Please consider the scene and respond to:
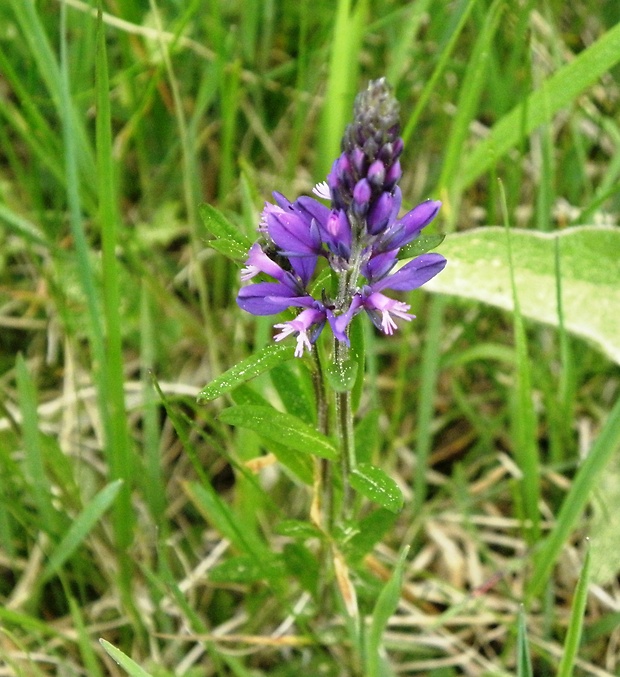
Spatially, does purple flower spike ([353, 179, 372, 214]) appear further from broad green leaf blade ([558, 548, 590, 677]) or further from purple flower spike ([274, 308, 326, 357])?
broad green leaf blade ([558, 548, 590, 677])

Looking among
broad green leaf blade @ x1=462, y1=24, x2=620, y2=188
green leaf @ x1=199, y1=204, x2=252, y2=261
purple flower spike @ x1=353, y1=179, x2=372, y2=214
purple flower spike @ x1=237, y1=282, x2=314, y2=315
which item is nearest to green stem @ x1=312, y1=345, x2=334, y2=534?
purple flower spike @ x1=237, y1=282, x2=314, y2=315

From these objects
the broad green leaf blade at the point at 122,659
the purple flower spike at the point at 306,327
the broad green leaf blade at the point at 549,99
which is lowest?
the broad green leaf blade at the point at 122,659

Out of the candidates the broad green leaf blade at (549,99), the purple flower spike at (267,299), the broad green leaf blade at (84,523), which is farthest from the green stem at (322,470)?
the broad green leaf blade at (549,99)

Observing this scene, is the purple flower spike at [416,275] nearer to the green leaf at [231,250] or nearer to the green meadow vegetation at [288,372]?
the green leaf at [231,250]

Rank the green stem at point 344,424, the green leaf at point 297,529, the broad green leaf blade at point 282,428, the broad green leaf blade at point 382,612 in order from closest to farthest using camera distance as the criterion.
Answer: the green stem at point 344,424 → the broad green leaf blade at point 282,428 → the broad green leaf blade at point 382,612 → the green leaf at point 297,529

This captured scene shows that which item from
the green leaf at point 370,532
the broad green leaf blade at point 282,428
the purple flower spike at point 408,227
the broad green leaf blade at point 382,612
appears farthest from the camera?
the green leaf at point 370,532

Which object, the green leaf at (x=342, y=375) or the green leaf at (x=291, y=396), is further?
the green leaf at (x=291, y=396)

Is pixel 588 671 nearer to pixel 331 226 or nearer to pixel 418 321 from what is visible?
pixel 418 321
